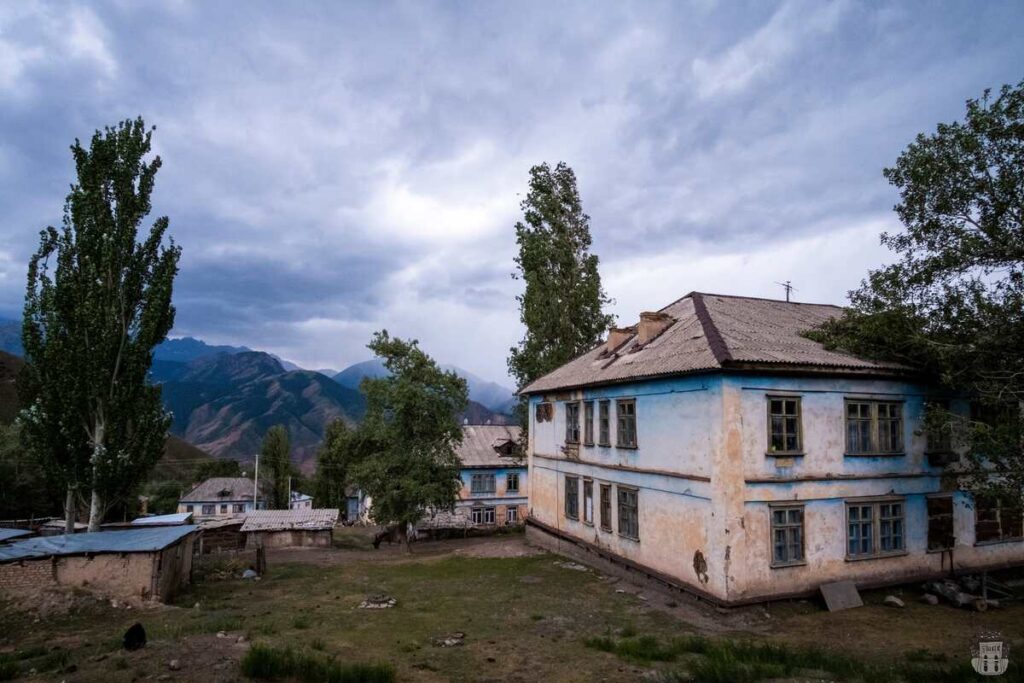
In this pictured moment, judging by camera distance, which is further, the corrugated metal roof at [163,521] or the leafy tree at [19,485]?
the leafy tree at [19,485]

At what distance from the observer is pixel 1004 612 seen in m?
16.0

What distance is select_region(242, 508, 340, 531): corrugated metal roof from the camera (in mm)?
34906

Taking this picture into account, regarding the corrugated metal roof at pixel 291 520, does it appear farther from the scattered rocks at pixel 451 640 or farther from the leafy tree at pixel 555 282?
the scattered rocks at pixel 451 640

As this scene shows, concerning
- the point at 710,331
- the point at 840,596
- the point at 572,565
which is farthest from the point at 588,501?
the point at 840,596

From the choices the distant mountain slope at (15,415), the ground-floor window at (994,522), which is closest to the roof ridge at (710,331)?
the ground-floor window at (994,522)

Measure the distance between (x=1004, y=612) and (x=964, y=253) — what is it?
Answer: 10.2 m

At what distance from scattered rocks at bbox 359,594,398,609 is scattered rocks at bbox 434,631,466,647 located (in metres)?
4.16

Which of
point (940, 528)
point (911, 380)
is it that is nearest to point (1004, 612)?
point (940, 528)

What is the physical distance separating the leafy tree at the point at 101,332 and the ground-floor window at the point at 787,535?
896 inches

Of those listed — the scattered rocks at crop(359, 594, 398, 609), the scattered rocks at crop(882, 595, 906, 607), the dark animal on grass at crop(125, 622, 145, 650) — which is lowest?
the scattered rocks at crop(359, 594, 398, 609)

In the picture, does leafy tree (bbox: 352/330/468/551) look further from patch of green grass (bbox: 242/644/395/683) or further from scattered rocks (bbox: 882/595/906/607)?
scattered rocks (bbox: 882/595/906/607)

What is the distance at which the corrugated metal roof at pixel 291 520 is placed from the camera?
34906mm

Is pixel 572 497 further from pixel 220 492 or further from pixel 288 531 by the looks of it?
pixel 220 492

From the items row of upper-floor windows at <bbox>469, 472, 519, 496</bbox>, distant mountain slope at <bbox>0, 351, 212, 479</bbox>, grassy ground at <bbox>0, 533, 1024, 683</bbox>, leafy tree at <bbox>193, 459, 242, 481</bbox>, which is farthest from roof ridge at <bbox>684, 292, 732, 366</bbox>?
leafy tree at <bbox>193, 459, 242, 481</bbox>
